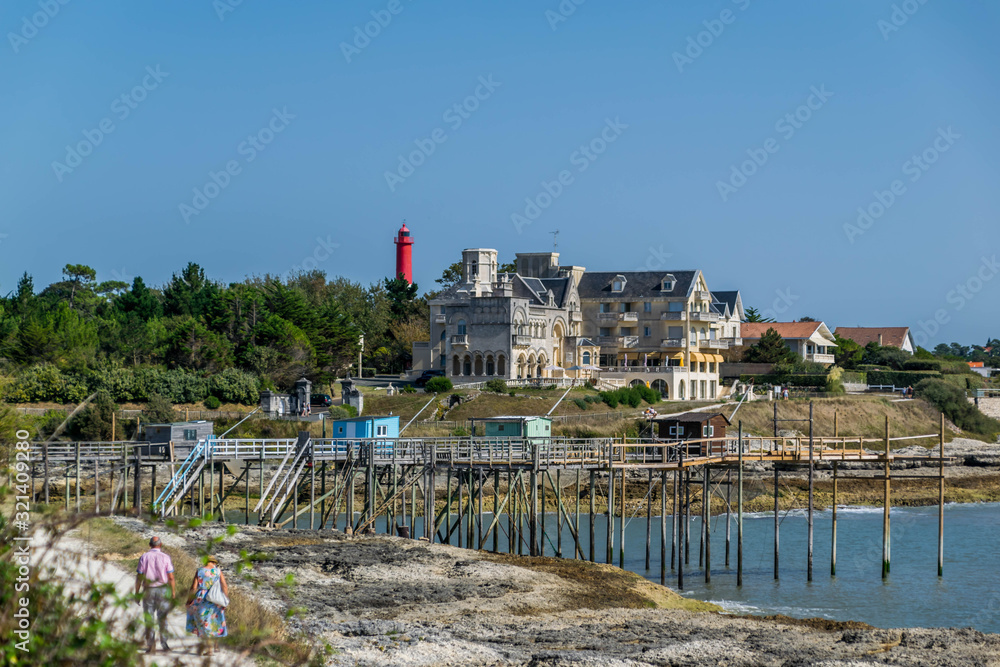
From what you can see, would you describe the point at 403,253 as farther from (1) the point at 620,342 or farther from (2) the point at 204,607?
(2) the point at 204,607

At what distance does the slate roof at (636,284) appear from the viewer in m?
96.9

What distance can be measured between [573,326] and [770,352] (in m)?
18.3

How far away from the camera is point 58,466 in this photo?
168 feet

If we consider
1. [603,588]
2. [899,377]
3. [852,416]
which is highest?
[899,377]

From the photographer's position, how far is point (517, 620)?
26.3 meters

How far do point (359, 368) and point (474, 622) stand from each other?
7244 cm

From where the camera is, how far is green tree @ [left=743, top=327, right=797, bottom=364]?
4013 inches

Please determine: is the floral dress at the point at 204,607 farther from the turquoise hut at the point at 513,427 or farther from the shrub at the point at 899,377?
the shrub at the point at 899,377

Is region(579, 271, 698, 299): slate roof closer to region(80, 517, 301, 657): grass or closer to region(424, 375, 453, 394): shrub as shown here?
region(424, 375, 453, 394): shrub

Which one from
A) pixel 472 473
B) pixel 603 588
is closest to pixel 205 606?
pixel 603 588

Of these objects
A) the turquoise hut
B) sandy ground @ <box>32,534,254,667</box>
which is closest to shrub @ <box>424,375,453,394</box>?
the turquoise hut

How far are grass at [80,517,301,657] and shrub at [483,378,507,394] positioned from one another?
161 feet

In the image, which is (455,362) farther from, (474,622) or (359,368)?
(474,622)

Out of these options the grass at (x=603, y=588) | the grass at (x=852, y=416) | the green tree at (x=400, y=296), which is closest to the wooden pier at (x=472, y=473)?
the grass at (x=603, y=588)
